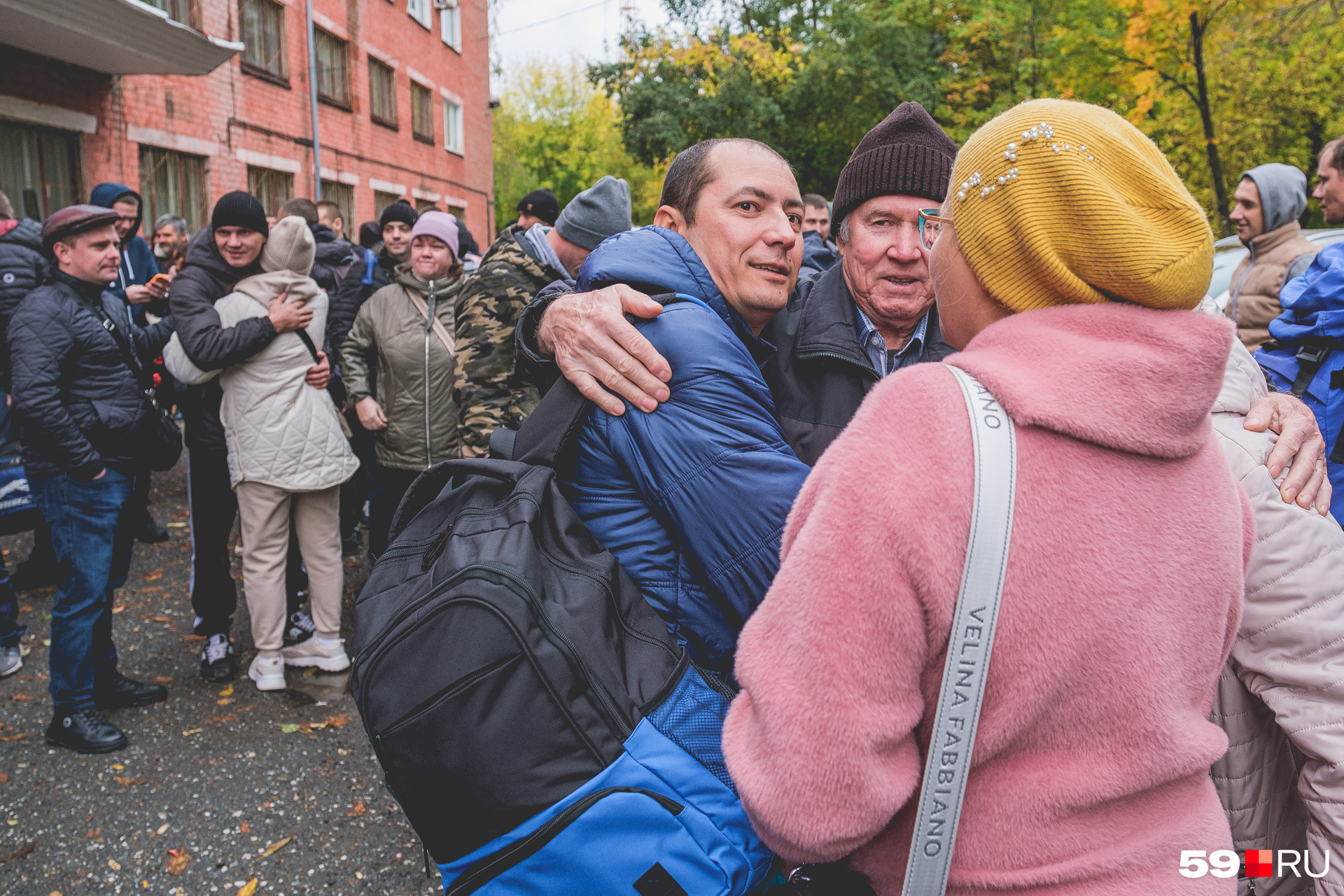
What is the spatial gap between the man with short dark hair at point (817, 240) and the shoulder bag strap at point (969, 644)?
1287 millimetres

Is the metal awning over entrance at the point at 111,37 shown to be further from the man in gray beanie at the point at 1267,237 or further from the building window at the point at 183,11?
the man in gray beanie at the point at 1267,237

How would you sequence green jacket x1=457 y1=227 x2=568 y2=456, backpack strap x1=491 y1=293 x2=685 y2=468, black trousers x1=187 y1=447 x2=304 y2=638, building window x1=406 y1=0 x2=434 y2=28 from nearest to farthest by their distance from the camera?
1. backpack strap x1=491 y1=293 x2=685 y2=468
2. green jacket x1=457 y1=227 x2=568 y2=456
3. black trousers x1=187 y1=447 x2=304 y2=638
4. building window x1=406 y1=0 x2=434 y2=28

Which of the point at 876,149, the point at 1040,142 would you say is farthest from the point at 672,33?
the point at 1040,142

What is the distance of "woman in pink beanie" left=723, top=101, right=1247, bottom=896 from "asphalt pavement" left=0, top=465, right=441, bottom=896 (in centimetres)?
269

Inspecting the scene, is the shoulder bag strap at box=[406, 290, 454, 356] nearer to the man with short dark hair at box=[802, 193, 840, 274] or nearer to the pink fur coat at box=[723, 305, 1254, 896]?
the man with short dark hair at box=[802, 193, 840, 274]

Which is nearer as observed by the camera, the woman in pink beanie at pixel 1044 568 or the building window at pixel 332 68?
the woman in pink beanie at pixel 1044 568

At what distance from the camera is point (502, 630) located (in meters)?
1.25

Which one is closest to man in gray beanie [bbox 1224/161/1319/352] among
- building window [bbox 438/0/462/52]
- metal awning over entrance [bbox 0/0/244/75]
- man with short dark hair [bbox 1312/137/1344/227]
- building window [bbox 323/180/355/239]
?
man with short dark hair [bbox 1312/137/1344/227]

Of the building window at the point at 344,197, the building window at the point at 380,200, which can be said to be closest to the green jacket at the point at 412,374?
the building window at the point at 344,197

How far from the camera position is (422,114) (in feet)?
68.9

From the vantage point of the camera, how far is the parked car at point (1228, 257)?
600 centimetres

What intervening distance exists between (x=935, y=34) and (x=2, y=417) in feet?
71.2

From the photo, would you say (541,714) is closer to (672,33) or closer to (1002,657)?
(1002,657)

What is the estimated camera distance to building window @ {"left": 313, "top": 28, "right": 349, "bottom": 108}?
16234 mm
